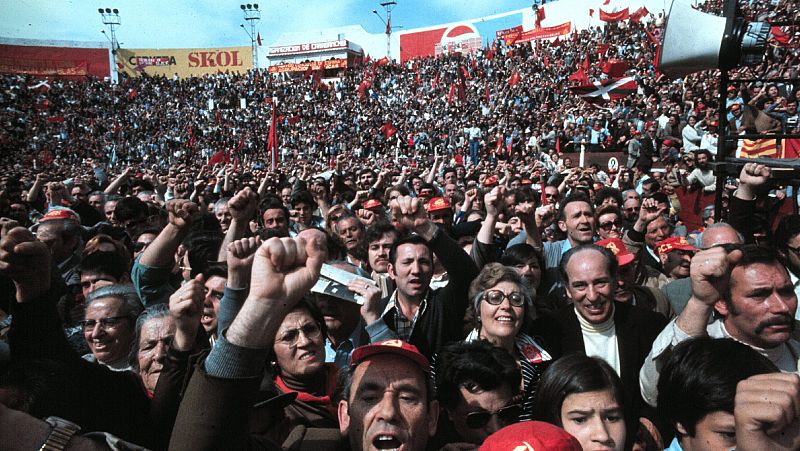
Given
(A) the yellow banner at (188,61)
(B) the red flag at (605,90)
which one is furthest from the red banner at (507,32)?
(B) the red flag at (605,90)

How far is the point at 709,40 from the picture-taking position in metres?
3.31

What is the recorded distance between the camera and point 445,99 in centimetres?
3372

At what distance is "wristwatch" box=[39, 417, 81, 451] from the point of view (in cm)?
112

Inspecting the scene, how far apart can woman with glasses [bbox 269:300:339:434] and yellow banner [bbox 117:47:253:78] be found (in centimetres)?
5918

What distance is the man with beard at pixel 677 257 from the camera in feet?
13.6

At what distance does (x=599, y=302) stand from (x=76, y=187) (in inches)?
320

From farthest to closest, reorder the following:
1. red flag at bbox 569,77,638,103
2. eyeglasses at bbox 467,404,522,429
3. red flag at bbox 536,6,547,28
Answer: red flag at bbox 536,6,547,28, red flag at bbox 569,77,638,103, eyeglasses at bbox 467,404,522,429

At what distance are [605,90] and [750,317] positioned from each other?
8803 millimetres

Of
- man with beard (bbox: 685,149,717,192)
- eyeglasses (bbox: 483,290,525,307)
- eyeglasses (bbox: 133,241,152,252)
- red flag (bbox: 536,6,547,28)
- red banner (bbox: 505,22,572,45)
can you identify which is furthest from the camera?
red flag (bbox: 536,6,547,28)

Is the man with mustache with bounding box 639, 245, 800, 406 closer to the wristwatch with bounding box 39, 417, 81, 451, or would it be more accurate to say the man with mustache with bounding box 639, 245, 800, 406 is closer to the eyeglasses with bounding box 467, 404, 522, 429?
the eyeglasses with bounding box 467, 404, 522, 429

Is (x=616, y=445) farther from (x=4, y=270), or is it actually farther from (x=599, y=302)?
(x=4, y=270)

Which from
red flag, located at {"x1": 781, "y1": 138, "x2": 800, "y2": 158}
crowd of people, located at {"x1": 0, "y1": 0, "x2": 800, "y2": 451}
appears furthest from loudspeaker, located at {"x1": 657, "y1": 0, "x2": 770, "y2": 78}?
red flag, located at {"x1": 781, "y1": 138, "x2": 800, "y2": 158}

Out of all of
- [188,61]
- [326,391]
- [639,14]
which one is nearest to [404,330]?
[326,391]

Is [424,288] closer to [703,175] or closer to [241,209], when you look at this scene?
[241,209]
